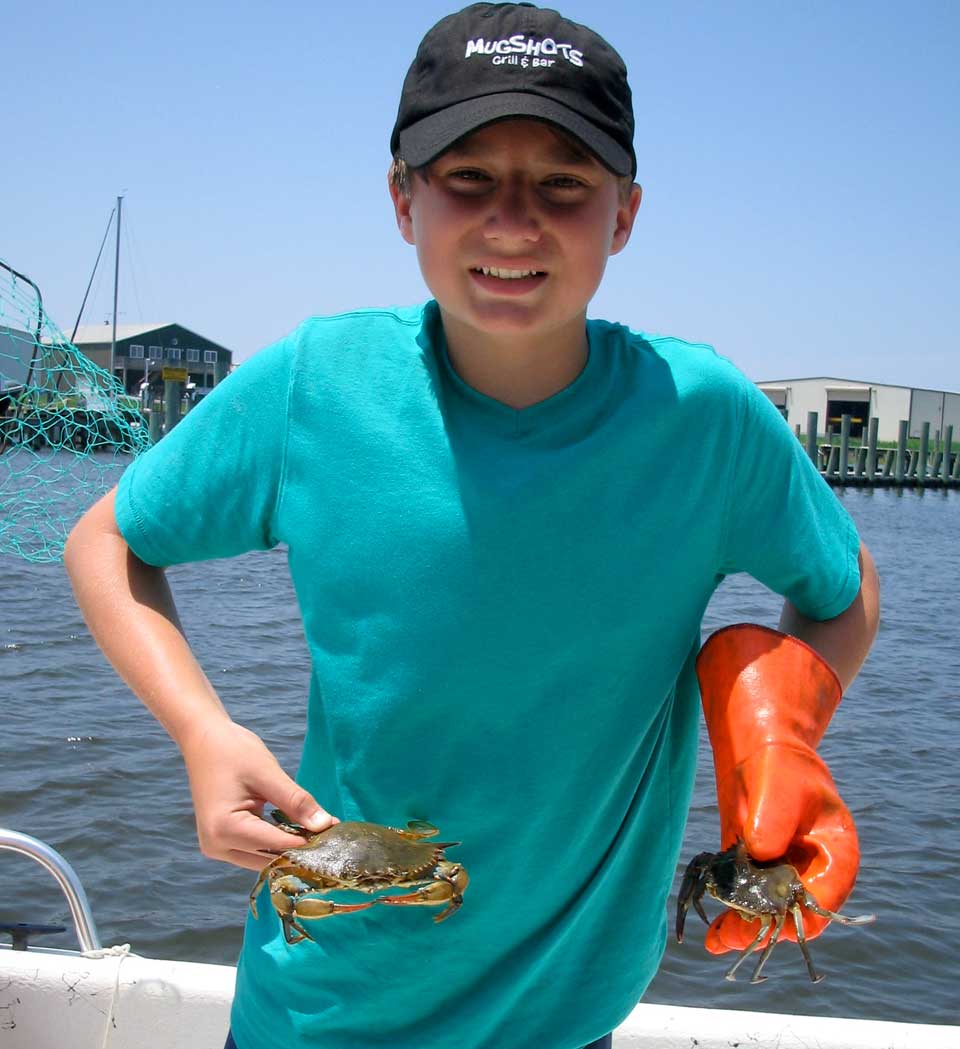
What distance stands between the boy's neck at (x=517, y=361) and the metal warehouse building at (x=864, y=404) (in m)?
68.5

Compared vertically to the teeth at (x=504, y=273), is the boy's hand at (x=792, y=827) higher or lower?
lower

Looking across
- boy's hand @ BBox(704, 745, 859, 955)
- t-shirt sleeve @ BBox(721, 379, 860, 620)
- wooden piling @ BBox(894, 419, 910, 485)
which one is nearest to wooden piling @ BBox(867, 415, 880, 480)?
wooden piling @ BBox(894, 419, 910, 485)

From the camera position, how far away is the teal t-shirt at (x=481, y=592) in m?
1.81

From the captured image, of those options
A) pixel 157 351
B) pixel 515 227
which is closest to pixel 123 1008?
pixel 515 227

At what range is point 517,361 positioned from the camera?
1870 millimetres

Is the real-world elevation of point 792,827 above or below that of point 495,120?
below

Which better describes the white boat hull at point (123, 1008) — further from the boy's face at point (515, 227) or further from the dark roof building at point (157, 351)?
the dark roof building at point (157, 351)

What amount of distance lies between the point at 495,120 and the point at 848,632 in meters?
1.05

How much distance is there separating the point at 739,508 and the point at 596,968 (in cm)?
80

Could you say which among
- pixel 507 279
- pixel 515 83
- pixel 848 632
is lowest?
pixel 848 632

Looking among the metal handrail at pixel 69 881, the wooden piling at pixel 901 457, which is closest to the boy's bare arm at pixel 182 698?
the metal handrail at pixel 69 881

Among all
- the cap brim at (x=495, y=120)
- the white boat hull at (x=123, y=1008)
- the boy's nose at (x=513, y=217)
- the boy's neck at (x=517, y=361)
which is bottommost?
the white boat hull at (x=123, y=1008)

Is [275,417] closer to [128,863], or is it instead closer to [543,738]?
[543,738]

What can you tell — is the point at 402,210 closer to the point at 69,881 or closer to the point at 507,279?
the point at 507,279
